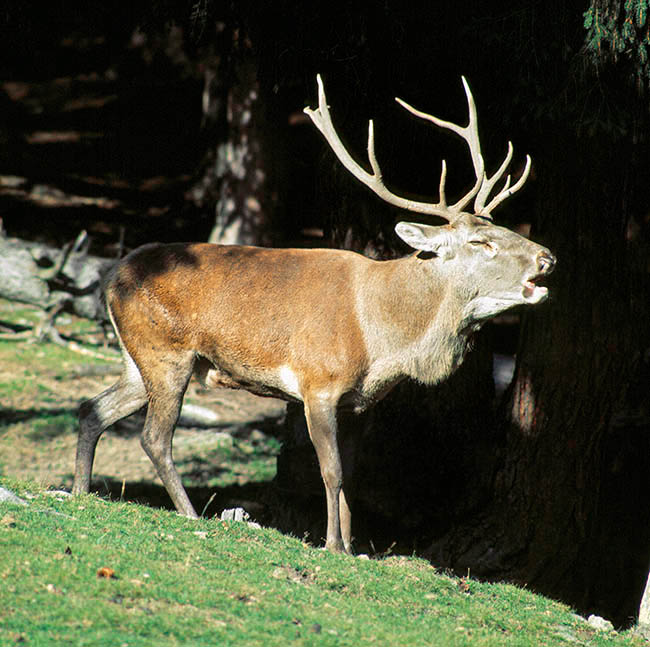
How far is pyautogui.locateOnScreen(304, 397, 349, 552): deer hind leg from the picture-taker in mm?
6746

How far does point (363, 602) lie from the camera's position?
542 cm

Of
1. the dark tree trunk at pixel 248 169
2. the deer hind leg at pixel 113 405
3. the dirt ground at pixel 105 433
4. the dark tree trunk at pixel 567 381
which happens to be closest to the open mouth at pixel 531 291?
the dark tree trunk at pixel 567 381

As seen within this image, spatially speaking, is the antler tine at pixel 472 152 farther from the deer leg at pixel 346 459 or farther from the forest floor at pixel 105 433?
the forest floor at pixel 105 433

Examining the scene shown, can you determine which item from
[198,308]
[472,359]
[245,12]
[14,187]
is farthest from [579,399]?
[14,187]

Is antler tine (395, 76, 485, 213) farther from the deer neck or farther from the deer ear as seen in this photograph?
the deer neck

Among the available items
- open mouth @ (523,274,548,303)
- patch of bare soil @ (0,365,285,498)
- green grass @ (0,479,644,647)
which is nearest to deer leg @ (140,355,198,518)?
green grass @ (0,479,644,647)

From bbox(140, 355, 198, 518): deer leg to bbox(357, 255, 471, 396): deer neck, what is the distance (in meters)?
1.36

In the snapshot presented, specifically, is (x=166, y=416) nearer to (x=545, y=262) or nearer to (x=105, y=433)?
(x=545, y=262)

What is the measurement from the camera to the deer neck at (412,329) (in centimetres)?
689

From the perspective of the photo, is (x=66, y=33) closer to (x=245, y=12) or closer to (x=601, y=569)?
(x=245, y=12)

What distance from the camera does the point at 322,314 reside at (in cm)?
691

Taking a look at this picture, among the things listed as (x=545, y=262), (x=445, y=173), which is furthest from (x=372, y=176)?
(x=545, y=262)

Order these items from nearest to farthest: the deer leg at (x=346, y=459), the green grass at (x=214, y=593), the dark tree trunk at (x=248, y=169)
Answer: the green grass at (x=214, y=593), the deer leg at (x=346, y=459), the dark tree trunk at (x=248, y=169)

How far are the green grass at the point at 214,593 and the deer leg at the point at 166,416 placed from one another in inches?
20.0
